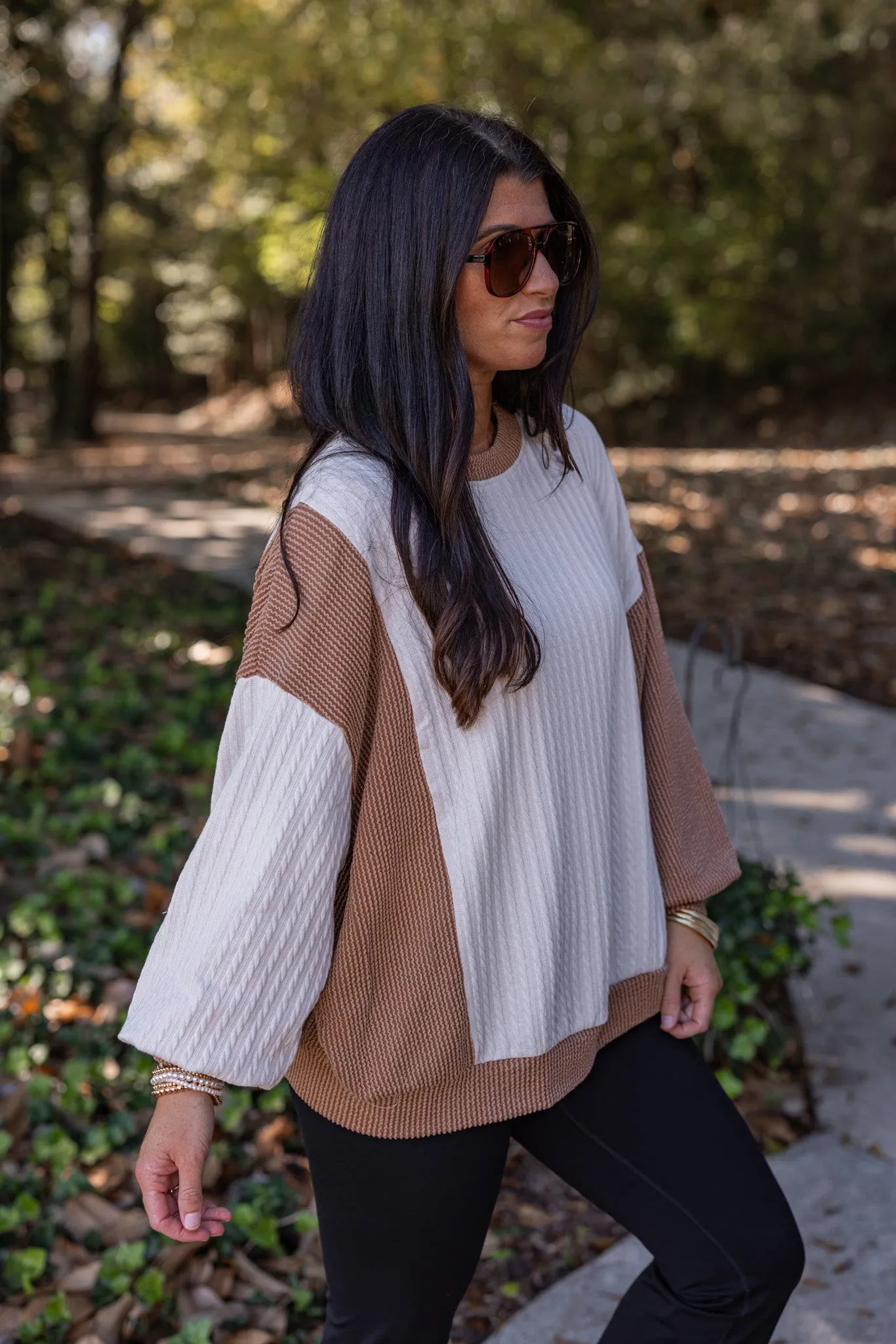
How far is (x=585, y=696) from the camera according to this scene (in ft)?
5.40

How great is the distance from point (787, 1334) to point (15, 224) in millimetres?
13649

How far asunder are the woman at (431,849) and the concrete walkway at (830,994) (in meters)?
0.86

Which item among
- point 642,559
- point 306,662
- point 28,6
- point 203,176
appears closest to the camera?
point 306,662

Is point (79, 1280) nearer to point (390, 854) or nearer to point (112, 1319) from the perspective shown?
point (112, 1319)

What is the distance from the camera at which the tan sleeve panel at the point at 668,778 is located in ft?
6.12

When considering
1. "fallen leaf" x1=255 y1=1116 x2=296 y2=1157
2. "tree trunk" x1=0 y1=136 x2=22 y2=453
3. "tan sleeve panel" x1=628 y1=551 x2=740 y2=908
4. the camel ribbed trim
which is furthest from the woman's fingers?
"tree trunk" x1=0 y1=136 x2=22 y2=453

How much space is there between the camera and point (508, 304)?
5.28 ft

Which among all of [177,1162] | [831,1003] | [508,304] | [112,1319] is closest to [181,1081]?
[177,1162]

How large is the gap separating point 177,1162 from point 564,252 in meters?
1.22

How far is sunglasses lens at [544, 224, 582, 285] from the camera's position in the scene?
1704mm

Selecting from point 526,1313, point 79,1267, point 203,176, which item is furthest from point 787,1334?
point 203,176

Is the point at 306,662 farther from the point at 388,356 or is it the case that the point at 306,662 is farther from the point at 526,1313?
the point at 526,1313

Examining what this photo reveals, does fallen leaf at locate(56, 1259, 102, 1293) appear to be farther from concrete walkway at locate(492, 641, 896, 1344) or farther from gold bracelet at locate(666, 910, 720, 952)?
gold bracelet at locate(666, 910, 720, 952)

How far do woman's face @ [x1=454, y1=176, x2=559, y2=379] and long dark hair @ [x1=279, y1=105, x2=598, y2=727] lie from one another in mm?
26
